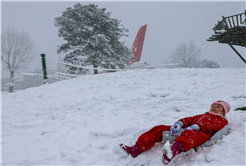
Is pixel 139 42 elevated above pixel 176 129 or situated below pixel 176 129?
above

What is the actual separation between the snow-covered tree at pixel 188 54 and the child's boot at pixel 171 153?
29.3 meters

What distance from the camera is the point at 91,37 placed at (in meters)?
13.5

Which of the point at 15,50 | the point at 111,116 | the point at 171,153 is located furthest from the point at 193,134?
the point at 15,50

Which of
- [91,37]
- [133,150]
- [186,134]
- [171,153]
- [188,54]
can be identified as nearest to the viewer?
[171,153]

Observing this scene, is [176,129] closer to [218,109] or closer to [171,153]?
[171,153]

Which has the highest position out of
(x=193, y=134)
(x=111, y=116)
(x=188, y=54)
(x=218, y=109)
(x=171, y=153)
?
(x=188, y=54)

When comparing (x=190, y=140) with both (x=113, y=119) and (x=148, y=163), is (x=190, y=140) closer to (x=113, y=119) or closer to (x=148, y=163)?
(x=148, y=163)

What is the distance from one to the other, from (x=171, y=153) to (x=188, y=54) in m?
31.1

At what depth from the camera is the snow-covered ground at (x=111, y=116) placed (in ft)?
7.93

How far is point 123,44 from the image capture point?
1538cm

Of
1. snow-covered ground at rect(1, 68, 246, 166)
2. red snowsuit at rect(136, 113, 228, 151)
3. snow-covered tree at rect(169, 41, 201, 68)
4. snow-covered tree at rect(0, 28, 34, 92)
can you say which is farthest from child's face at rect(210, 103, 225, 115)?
snow-covered tree at rect(169, 41, 201, 68)

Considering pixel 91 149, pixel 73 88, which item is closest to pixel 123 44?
pixel 73 88

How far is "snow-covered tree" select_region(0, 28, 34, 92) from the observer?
2019 centimetres

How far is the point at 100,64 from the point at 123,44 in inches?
127
